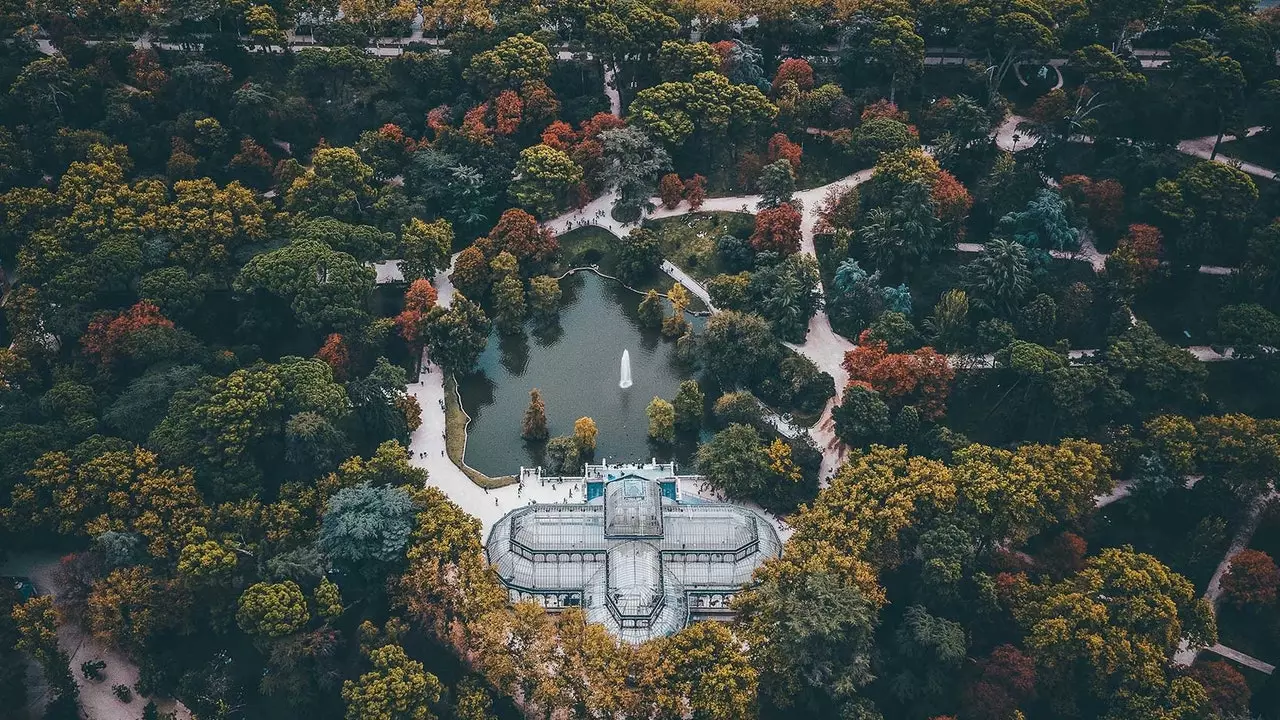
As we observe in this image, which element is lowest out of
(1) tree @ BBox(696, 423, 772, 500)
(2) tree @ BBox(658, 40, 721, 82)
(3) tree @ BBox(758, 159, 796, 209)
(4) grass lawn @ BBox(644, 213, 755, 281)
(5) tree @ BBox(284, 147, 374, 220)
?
(1) tree @ BBox(696, 423, 772, 500)

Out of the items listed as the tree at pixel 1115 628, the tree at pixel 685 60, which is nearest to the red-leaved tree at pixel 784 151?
the tree at pixel 685 60

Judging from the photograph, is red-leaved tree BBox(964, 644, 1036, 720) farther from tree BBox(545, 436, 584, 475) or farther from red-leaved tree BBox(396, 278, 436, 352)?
red-leaved tree BBox(396, 278, 436, 352)

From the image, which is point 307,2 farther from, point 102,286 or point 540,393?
point 540,393

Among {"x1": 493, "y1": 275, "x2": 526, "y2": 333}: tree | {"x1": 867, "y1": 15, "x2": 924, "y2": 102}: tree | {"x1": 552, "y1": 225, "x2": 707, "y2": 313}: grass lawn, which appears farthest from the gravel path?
{"x1": 867, "y1": 15, "x2": 924, "y2": 102}: tree

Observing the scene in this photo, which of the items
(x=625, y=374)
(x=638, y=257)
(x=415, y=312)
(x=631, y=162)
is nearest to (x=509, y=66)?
(x=631, y=162)

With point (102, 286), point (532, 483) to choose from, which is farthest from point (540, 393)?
point (102, 286)

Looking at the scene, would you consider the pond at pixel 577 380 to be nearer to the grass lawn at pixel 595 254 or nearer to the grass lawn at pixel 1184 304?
the grass lawn at pixel 595 254
